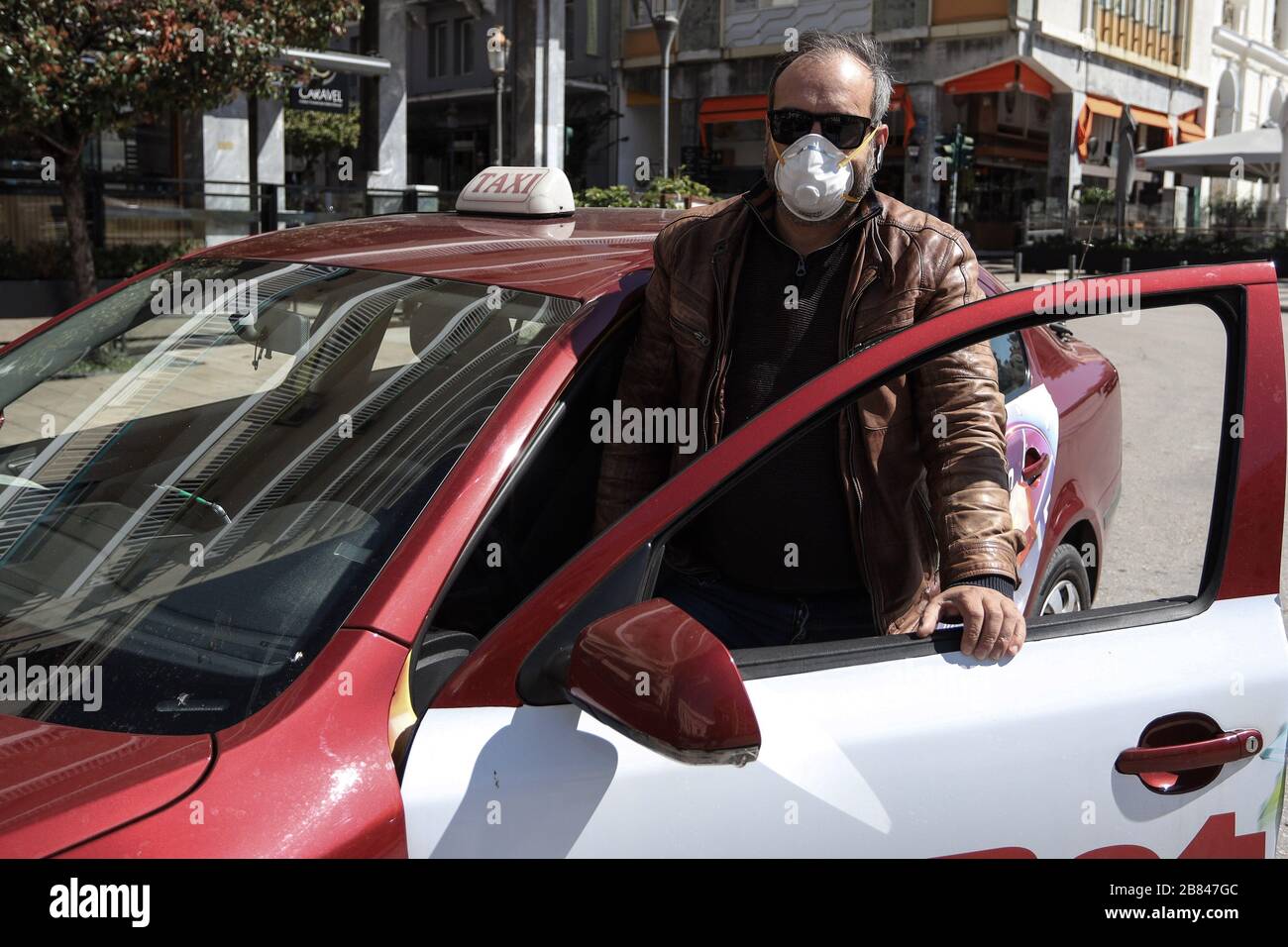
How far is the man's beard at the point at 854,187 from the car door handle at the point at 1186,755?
1.06 m

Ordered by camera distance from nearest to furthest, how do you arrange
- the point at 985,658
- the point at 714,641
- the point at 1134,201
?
the point at 714,641, the point at 985,658, the point at 1134,201

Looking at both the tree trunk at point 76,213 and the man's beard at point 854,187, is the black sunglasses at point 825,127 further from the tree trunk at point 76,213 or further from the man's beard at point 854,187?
the tree trunk at point 76,213

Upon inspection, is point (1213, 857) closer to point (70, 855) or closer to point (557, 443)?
point (557, 443)

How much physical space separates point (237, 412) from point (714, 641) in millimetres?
1329

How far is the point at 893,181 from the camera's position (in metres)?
33.4

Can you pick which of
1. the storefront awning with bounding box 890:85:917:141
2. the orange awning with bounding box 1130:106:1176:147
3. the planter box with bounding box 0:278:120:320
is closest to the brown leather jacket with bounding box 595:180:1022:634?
the planter box with bounding box 0:278:120:320

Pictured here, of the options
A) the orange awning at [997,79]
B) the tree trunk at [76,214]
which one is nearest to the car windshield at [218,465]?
the tree trunk at [76,214]

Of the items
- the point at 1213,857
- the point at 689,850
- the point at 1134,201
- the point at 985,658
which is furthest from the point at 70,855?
the point at 1134,201

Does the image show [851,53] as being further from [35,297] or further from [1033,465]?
[35,297]

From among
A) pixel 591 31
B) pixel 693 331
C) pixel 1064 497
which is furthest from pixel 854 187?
pixel 591 31

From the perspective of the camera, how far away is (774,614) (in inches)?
→ 91.8

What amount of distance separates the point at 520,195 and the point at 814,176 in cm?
97

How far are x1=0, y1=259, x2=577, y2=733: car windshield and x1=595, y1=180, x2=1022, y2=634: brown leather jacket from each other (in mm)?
266

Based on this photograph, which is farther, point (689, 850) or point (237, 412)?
point (237, 412)
